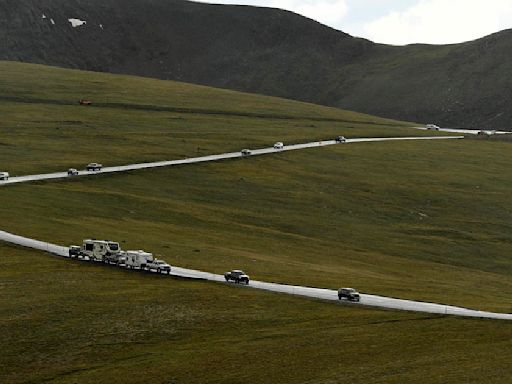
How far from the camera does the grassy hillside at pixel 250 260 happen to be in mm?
59844

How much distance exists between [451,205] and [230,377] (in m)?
103

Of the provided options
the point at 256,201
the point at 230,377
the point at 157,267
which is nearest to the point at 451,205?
the point at 256,201

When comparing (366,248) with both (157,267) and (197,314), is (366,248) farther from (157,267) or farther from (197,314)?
(197,314)

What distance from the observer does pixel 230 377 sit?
185ft

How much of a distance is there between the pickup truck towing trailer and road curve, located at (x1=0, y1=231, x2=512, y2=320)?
2.67m

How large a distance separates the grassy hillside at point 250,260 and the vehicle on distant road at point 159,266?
2.23 meters

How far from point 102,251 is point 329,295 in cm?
2077

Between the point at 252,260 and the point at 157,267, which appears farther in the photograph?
the point at 252,260

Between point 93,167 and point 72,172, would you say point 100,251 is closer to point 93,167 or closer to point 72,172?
point 72,172

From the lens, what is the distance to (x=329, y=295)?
78438 mm

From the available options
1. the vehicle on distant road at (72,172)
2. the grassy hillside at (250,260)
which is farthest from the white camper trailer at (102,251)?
the vehicle on distant road at (72,172)

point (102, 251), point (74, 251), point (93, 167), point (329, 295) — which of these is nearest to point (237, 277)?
point (329, 295)

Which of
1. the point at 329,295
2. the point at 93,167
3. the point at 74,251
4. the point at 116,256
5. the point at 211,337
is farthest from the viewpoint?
the point at 93,167

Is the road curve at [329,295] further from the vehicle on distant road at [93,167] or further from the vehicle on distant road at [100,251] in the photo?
the vehicle on distant road at [93,167]
